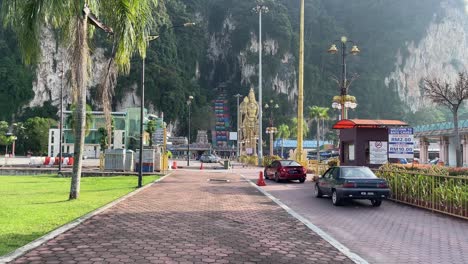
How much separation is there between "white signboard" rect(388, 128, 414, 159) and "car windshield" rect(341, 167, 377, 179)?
281cm

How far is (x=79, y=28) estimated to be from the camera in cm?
1252

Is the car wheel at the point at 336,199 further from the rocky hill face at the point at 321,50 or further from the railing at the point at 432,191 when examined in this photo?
the rocky hill face at the point at 321,50

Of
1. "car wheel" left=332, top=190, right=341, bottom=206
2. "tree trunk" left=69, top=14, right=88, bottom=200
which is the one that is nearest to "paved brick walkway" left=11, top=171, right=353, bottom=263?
"car wheel" left=332, top=190, right=341, bottom=206

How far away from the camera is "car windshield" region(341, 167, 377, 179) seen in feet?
42.3

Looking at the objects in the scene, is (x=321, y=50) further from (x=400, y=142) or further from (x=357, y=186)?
(x=357, y=186)

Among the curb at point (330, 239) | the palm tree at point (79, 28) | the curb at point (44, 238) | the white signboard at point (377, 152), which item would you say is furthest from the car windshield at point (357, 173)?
the palm tree at point (79, 28)

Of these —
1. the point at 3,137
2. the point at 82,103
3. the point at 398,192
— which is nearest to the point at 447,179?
the point at 398,192

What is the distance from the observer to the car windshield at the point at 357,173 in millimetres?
12880

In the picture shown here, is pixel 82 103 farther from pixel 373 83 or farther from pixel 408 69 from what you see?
pixel 408 69

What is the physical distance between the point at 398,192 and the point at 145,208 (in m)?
8.85

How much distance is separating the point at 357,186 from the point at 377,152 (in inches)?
273

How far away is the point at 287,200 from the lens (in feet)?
47.2

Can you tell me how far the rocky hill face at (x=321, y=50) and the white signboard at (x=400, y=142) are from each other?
109 m

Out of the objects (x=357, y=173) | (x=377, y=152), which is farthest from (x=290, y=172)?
(x=357, y=173)
